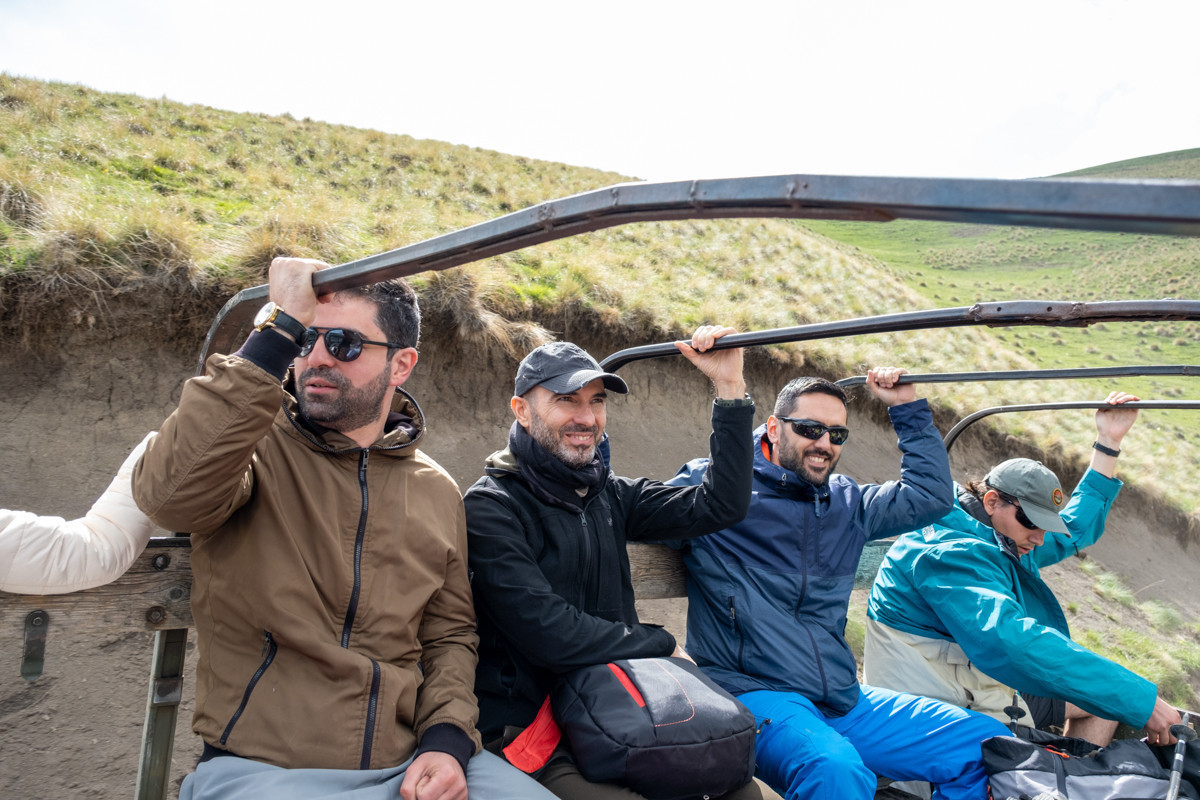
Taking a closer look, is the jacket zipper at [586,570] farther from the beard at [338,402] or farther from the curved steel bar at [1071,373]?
the curved steel bar at [1071,373]

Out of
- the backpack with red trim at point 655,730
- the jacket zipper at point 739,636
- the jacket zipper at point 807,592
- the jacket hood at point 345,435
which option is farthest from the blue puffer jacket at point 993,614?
the jacket hood at point 345,435

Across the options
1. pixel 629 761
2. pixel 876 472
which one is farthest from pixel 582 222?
pixel 876 472

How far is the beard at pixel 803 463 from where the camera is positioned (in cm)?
344

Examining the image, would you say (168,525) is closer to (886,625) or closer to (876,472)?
(886,625)

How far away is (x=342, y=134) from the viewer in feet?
57.1

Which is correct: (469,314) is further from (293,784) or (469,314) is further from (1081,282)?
(1081,282)

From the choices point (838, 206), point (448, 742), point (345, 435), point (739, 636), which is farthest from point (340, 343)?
point (739, 636)

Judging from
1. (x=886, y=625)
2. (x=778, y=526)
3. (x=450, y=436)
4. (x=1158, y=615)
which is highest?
(x=778, y=526)

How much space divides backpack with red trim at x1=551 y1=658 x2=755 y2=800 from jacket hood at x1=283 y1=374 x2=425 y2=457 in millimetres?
883

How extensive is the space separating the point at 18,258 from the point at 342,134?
40.8 ft

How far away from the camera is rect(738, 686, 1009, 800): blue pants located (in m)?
2.66

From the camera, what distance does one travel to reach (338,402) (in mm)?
2348

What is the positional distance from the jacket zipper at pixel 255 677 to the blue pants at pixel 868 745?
1726mm

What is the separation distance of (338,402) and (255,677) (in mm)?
781
